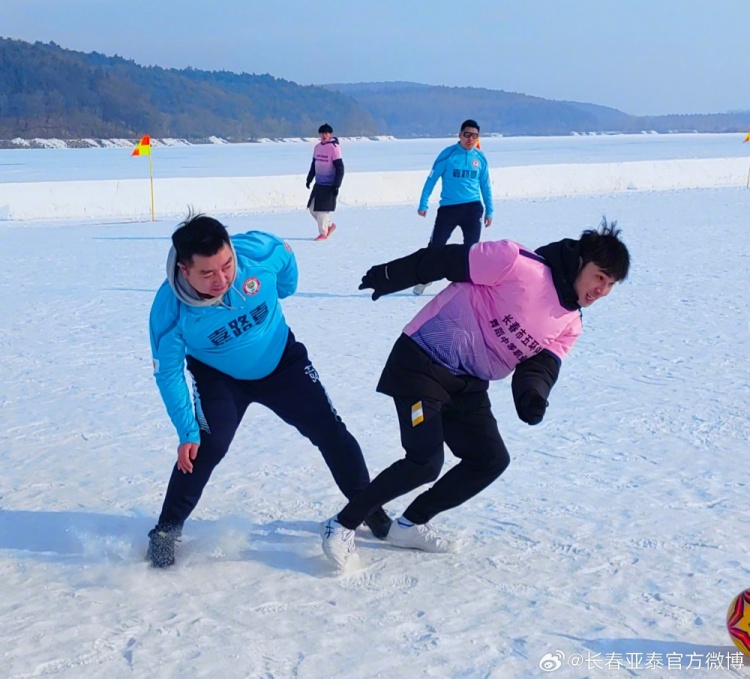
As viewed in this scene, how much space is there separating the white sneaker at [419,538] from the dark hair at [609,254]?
3.86 ft

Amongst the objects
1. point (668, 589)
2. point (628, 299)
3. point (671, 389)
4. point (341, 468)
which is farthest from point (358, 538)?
point (628, 299)

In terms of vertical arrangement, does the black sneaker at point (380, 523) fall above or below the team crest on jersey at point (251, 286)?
below

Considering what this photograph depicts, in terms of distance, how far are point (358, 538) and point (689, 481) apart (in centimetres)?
155

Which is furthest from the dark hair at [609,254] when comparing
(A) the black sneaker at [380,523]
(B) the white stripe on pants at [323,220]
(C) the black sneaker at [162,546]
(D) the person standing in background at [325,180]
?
(B) the white stripe on pants at [323,220]

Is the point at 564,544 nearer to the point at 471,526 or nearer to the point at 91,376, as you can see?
the point at 471,526

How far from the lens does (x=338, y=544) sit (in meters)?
3.24

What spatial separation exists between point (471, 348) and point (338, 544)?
2.72ft

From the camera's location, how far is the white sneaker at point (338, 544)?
3.23 meters

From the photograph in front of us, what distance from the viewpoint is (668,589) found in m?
3.10

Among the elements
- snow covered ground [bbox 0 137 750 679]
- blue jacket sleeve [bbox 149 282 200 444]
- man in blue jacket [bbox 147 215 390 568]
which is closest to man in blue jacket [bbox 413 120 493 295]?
snow covered ground [bbox 0 137 750 679]

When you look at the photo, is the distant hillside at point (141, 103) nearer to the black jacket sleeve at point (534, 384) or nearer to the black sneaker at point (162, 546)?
the black sneaker at point (162, 546)

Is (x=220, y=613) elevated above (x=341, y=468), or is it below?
below

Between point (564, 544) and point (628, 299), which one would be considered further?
point (628, 299)

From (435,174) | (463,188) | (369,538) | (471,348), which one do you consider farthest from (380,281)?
(435,174)
